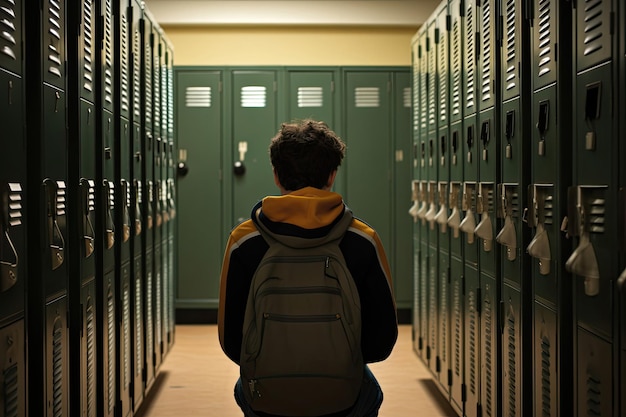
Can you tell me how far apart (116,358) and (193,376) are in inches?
64.8

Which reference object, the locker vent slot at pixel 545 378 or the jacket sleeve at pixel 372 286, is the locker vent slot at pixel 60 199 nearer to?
the jacket sleeve at pixel 372 286

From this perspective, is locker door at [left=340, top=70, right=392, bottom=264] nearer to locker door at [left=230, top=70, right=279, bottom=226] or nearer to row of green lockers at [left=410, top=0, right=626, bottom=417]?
locker door at [left=230, top=70, right=279, bottom=226]

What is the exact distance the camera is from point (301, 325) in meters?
1.85

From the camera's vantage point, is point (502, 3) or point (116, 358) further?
point (116, 358)

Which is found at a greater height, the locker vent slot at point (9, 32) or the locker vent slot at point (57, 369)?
the locker vent slot at point (9, 32)

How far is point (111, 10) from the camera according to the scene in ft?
10.9

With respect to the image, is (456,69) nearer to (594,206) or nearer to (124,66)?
(124,66)

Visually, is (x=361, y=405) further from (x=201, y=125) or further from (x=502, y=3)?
(x=201, y=125)

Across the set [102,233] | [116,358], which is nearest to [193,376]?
[116,358]

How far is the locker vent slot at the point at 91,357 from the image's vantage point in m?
2.85

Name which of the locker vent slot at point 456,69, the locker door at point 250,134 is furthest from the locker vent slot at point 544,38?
the locker door at point 250,134

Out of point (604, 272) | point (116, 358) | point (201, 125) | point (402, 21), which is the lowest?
point (116, 358)

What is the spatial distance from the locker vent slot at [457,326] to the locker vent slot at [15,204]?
2.34 m

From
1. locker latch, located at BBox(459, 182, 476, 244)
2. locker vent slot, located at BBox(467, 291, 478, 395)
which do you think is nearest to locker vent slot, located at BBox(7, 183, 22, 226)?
locker latch, located at BBox(459, 182, 476, 244)
